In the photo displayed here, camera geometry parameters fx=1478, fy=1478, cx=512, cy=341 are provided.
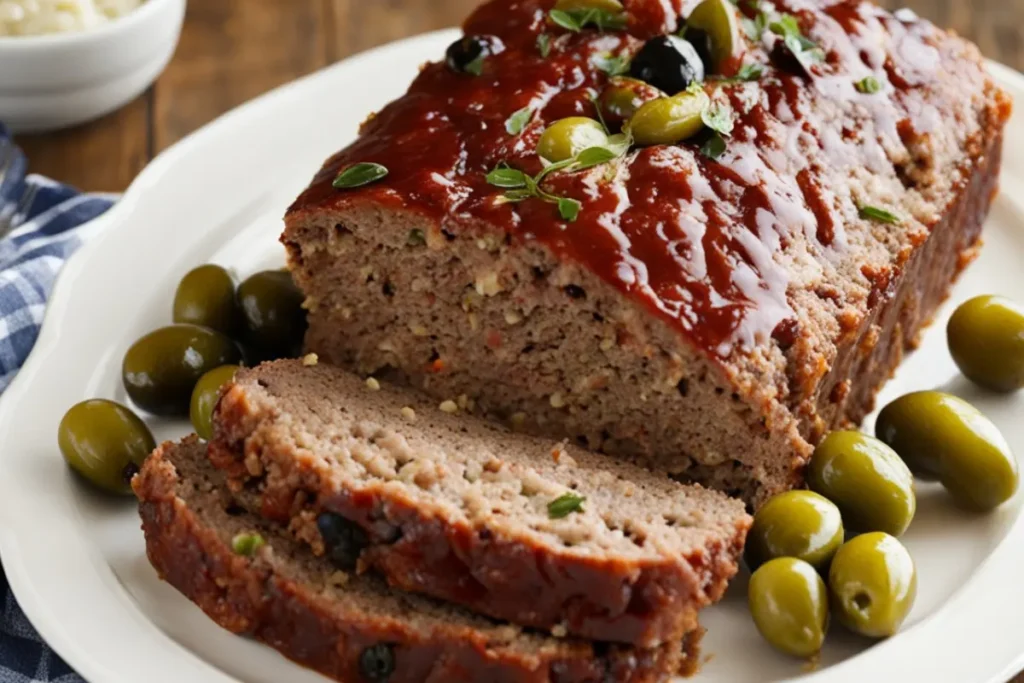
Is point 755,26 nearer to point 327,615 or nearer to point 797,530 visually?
point 797,530

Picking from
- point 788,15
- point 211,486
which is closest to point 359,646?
point 211,486

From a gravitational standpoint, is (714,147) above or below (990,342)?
above

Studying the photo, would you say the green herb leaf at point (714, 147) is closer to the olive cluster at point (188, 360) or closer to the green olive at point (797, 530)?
the green olive at point (797, 530)

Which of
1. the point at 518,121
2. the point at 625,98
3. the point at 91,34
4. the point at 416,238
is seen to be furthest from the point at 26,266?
the point at 625,98

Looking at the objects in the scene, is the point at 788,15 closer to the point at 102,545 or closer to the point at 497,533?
the point at 497,533

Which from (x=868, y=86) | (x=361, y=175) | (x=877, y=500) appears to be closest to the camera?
(x=877, y=500)

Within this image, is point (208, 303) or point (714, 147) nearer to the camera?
point (714, 147)

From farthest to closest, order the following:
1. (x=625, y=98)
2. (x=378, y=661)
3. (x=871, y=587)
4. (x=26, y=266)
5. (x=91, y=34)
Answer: (x=91, y=34)
(x=26, y=266)
(x=625, y=98)
(x=871, y=587)
(x=378, y=661)
